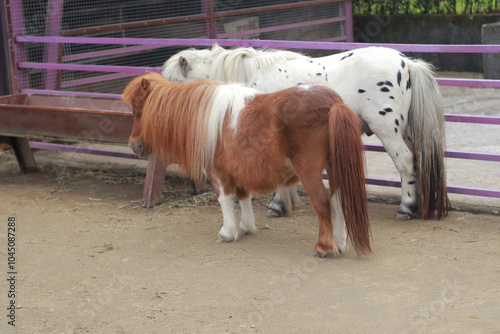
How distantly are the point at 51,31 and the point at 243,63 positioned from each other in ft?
11.9

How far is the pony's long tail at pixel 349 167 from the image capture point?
368 cm

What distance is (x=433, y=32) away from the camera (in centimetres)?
1178

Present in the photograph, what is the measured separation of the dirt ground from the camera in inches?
126

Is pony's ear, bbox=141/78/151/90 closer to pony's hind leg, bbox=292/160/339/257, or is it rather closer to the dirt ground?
the dirt ground

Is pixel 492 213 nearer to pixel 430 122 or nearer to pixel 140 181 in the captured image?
pixel 430 122

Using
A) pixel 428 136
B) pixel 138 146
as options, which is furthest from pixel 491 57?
pixel 138 146

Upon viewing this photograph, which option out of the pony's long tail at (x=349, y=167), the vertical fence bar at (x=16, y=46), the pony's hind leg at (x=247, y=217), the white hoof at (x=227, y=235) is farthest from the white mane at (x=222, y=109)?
the vertical fence bar at (x=16, y=46)

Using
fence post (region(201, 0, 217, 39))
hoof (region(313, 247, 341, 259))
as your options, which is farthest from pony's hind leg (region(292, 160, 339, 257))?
fence post (region(201, 0, 217, 39))

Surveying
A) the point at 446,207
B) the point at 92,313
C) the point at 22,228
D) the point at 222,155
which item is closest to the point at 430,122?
the point at 446,207

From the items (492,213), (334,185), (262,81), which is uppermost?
(262,81)

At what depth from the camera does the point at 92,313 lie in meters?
3.38

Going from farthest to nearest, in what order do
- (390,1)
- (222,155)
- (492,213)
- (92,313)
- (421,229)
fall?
(390,1) → (492,213) → (421,229) → (222,155) → (92,313)

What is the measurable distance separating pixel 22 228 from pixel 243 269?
83.5 inches

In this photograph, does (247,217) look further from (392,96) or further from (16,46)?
(16,46)
